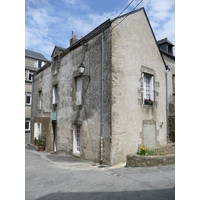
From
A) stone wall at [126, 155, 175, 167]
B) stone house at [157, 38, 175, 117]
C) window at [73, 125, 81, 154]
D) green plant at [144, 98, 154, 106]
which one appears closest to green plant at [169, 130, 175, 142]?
stone house at [157, 38, 175, 117]

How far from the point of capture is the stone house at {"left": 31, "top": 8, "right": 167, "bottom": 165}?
6.45 meters

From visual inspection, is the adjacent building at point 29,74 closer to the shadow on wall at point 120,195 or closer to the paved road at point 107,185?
the paved road at point 107,185

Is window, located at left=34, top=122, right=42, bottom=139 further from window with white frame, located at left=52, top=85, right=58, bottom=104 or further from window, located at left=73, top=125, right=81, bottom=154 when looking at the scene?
window, located at left=73, top=125, right=81, bottom=154

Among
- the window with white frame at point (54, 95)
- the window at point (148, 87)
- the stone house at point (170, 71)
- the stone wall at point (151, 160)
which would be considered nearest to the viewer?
the stone wall at point (151, 160)

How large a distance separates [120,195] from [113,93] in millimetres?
3596

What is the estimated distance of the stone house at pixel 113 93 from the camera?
254 inches

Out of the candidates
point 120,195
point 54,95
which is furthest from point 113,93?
point 54,95

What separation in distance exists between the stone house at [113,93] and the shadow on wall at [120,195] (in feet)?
8.46

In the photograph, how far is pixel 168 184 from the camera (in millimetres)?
3893

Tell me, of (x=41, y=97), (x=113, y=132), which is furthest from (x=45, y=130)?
(x=113, y=132)

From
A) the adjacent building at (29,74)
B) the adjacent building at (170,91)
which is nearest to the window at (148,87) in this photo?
the adjacent building at (170,91)

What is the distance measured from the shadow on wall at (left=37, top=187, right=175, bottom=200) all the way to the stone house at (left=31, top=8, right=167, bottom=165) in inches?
102
